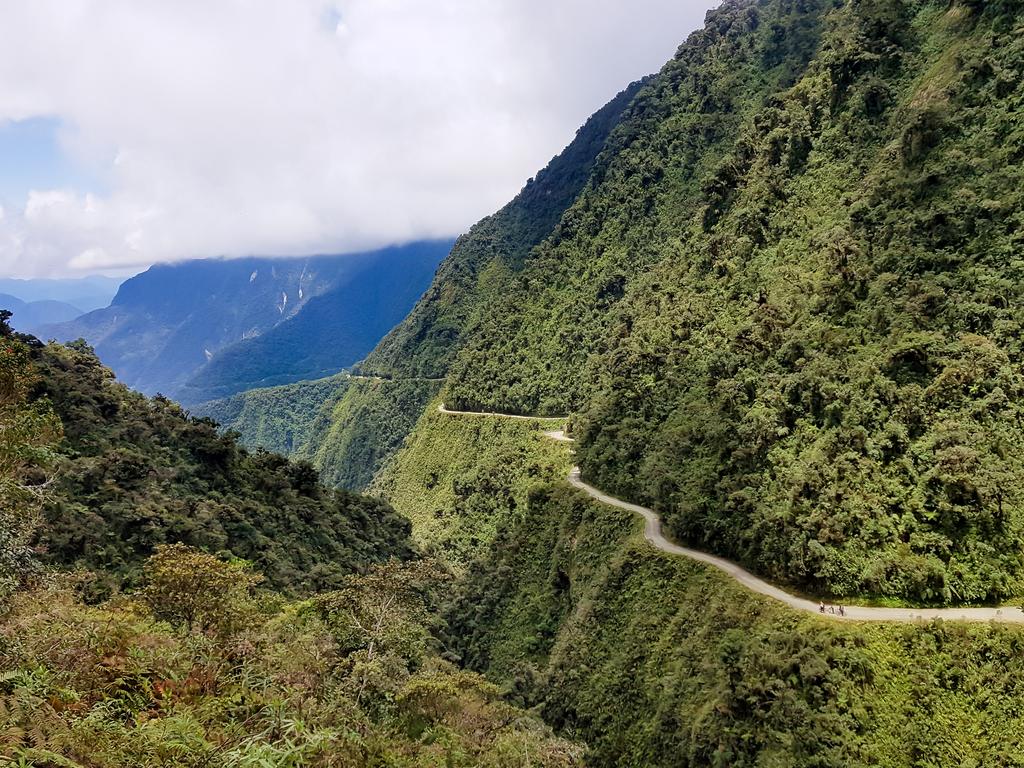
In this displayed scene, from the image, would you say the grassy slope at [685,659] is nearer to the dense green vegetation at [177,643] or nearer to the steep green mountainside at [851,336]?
the steep green mountainside at [851,336]

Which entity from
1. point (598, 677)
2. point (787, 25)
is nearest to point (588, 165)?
point (787, 25)

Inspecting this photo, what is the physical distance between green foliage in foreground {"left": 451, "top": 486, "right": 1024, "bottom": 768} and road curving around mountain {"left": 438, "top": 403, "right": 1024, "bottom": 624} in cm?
83

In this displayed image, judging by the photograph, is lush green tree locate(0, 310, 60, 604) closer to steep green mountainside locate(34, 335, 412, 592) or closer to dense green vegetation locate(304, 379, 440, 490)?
steep green mountainside locate(34, 335, 412, 592)

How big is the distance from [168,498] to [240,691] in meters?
32.6

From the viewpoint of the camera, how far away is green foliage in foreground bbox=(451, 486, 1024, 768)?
2583 centimetres

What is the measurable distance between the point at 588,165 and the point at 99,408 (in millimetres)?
110081

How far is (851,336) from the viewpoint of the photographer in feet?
132

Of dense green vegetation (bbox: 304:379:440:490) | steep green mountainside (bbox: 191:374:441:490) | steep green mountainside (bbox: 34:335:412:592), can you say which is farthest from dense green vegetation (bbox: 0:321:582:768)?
dense green vegetation (bbox: 304:379:440:490)

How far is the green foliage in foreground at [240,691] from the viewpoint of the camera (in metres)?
8.78

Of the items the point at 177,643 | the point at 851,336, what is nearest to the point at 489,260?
the point at 851,336

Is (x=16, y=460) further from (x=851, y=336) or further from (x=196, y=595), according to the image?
(x=851, y=336)

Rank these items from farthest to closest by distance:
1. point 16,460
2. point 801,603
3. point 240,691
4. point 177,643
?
point 801,603 → point 177,643 → point 16,460 → point 240,691

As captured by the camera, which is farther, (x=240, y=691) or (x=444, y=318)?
(x=444, y=318)

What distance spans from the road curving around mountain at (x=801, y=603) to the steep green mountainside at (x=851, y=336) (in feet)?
2.67
